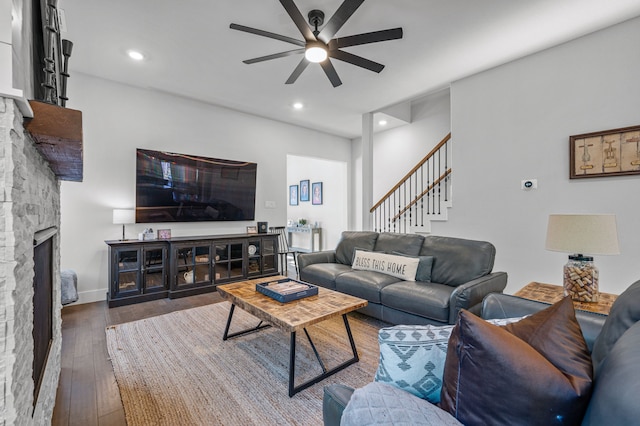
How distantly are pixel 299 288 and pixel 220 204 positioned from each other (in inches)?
111

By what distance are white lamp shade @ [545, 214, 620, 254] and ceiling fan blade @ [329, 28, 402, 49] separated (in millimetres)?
1682

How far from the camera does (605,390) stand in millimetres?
624

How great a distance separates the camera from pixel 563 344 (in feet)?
2.72

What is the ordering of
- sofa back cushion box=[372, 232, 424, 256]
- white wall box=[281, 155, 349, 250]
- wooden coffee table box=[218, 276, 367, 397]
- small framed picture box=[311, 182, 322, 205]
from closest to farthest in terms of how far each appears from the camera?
wooden coffee table box=[218, 276, 367, 397] < sofa back cushion box=[372, 232, 424, 256] < white wall box=[281, 155, 349, 250] < small framed picture box=[311, 182, 322, 205]

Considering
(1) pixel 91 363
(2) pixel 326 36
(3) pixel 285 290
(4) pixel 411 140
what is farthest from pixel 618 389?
(4) pixel 411 140

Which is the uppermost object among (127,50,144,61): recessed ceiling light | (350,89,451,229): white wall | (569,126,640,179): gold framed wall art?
(127,50,144,61): recessed ceiling light

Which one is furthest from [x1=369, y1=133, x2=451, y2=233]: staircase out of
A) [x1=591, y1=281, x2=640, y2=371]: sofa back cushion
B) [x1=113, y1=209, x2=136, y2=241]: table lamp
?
[x1=113, y1=209, x2=136, y2=241]: table lamp

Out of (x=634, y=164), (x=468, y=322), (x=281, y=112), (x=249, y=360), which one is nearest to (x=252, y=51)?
(x=281, y=112)

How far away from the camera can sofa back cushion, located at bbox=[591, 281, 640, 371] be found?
0.87 meters

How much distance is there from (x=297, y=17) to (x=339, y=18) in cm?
31

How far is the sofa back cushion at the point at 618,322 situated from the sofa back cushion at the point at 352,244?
8.97ft

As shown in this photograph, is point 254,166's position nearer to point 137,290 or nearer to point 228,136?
point 228,136

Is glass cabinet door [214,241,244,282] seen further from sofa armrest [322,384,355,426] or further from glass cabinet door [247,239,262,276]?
sofa armrest [322,384,355,426]

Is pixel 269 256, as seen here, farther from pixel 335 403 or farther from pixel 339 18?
pixel 335 403
